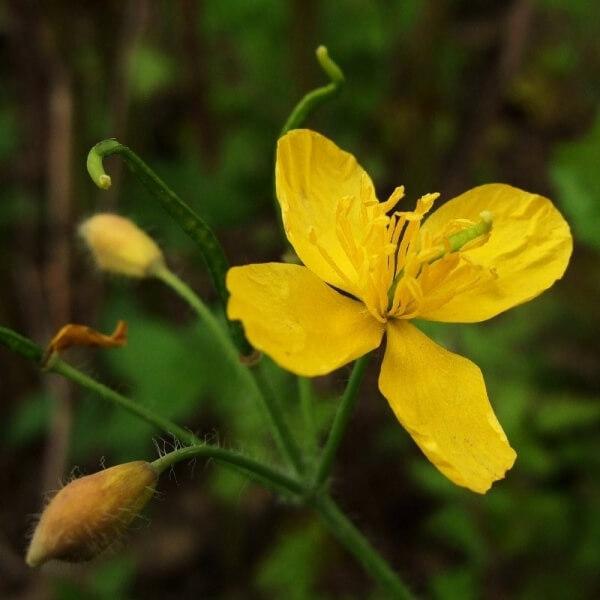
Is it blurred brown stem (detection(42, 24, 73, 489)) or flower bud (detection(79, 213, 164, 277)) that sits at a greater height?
flower bud (detection(79, 213, 164, 277))

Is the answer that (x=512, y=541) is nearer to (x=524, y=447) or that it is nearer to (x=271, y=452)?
(x=524, y=447)

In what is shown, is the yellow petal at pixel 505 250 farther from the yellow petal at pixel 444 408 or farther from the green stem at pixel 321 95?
the green stem at pixel 321 95

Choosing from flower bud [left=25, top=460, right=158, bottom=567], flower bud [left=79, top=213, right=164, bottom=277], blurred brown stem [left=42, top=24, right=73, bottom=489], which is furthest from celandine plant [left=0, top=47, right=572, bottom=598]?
blurred brown stem [left=42, top=24, right=73, bottom=489]

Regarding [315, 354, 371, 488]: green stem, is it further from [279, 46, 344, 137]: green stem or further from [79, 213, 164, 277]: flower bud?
[79, 213, 164, 277]: flower bud

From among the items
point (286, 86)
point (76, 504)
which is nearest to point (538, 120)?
point (286, 86)

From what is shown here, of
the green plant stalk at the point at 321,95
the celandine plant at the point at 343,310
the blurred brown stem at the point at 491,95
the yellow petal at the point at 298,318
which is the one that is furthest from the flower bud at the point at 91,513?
the blurred brown stem at the point at 491,95

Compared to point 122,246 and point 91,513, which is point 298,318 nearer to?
point 91,513
